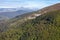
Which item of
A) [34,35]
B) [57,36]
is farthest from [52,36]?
[34,35]

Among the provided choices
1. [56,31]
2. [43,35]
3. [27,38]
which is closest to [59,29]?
[56,31]

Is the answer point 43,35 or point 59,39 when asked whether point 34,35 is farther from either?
point 59,39

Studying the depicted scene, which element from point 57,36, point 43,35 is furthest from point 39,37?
point 57,36

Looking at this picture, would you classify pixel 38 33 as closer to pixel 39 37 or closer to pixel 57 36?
pixel 39 37

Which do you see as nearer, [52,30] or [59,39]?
[59,39]

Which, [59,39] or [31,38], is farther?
[31,38]

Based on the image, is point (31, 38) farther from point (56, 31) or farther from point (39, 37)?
point (56, 31)

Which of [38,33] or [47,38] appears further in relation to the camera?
[38,33]
